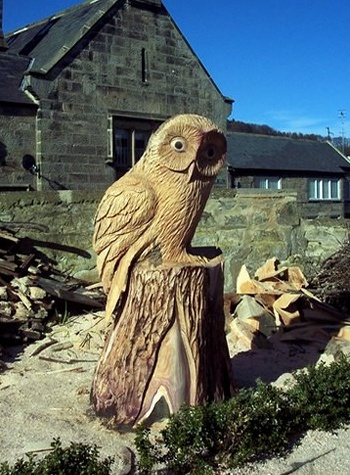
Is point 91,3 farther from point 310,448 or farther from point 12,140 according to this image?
point 310,448

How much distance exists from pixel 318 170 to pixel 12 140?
20146mm

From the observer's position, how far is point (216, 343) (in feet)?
14.9

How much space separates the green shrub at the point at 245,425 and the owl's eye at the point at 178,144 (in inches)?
66.5

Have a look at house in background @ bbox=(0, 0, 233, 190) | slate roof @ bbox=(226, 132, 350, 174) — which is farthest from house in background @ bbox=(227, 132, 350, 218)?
house in background @ bbox=(0, 0, 233, 190)

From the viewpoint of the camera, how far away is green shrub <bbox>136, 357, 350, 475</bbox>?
3645 mm

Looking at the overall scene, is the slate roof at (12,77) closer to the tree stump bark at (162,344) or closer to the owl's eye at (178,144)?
the owl's eye at (178,144)

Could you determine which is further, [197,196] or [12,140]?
[12,140]

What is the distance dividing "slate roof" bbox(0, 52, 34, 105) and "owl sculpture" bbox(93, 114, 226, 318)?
11560 millimetres

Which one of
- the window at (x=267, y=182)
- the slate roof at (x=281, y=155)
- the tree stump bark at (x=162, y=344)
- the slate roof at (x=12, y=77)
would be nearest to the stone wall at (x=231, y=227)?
the tree stump bark at (x=162, y=344)

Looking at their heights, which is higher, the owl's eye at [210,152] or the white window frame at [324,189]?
the white window frame at [324,189]

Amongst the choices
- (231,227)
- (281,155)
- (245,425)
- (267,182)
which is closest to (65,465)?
(245,425)

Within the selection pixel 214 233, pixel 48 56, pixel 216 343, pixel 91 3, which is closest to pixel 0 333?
pixel 216 343

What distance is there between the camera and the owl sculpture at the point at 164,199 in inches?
170

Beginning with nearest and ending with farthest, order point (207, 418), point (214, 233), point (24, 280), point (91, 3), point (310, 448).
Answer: point (207, 418)
point (310, 448)
point (24, 280)
point (214, 233)
point (91, 3)
